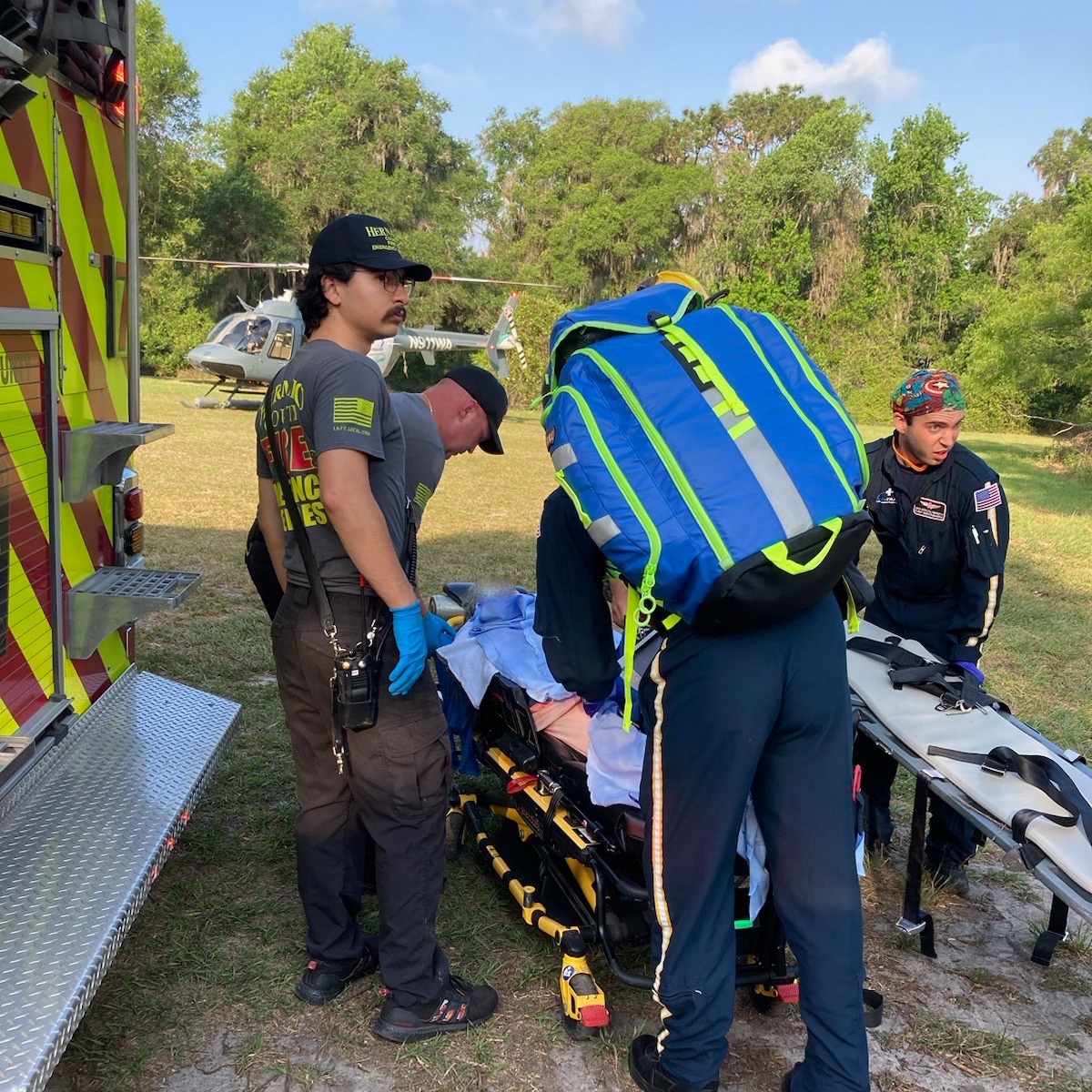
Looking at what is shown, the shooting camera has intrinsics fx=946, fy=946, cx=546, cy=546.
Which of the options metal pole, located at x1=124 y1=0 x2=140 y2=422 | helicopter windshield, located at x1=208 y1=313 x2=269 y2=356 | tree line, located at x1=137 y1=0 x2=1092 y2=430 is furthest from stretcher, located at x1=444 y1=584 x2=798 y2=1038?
tree line, located at x1=137 y1=0 x2=1092 y2=430

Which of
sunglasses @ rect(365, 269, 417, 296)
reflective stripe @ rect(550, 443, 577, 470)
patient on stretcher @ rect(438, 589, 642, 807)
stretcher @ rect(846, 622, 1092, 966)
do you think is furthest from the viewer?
patient on stretcher @ rect(438, 589, 642, 807)

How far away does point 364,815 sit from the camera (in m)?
2.55

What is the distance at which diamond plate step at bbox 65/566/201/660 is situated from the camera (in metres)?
2.74

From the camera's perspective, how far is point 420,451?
2.99 metres

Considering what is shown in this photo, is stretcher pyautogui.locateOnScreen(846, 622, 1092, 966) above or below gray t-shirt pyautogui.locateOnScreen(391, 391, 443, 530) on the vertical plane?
below

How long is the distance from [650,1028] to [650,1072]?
15.2 inches

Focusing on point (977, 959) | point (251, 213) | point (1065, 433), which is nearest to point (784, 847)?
point (977, 959)

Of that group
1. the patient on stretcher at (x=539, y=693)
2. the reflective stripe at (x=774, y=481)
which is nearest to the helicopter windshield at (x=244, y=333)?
the patient on stretcher at (x=539, y=693)

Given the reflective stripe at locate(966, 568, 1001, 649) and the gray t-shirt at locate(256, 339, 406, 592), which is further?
the reflective stripe at locate(966, 568, 1001, 649)

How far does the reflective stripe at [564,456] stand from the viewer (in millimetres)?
2020

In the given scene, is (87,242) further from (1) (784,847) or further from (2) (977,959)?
(2) (977,959)

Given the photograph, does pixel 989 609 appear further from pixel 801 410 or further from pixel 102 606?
pixel 102 606

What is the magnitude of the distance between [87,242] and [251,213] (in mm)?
39018

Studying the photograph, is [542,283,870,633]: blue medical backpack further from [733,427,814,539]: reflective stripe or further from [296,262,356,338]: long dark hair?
[296,262,356,338]: long dark hair
